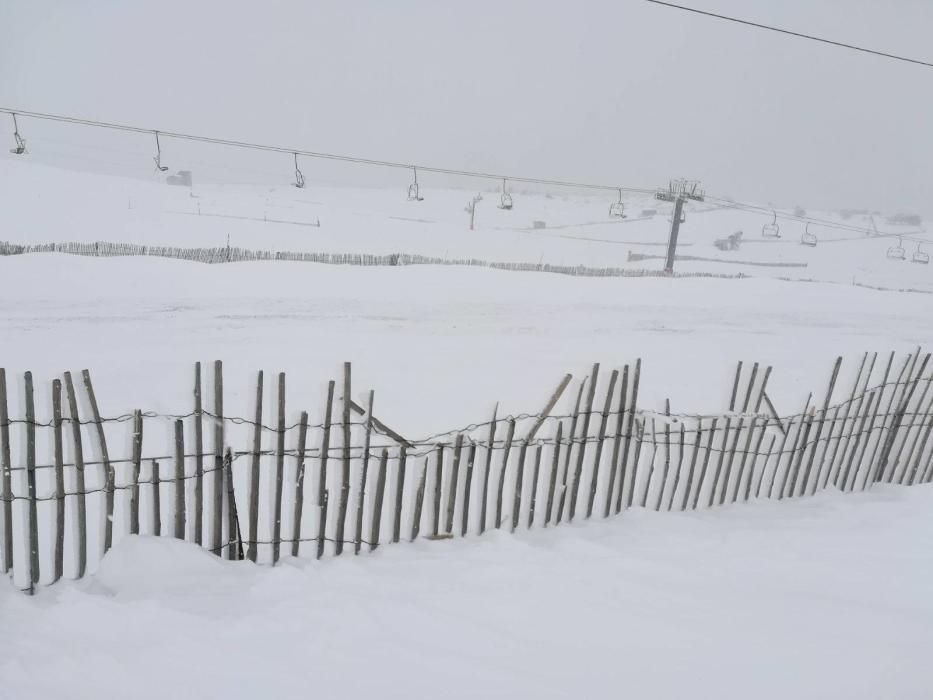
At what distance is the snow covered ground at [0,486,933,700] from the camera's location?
233 centimetres

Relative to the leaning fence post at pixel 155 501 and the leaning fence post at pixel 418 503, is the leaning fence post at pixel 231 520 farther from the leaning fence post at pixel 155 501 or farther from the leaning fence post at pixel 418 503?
the leaning fence post at pixel 418 503

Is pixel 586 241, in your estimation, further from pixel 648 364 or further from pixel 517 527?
pixel 517 527

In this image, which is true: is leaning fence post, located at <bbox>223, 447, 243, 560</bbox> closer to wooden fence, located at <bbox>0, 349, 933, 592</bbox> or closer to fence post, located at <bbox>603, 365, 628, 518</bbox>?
wooden fence, located at <bbox>0, 349, 933, 592</bbox>

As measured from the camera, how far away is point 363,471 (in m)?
3.56

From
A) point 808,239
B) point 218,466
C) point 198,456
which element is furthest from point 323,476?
point 808,239

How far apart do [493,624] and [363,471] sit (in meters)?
1.25

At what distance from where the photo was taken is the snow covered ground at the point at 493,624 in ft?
7.63

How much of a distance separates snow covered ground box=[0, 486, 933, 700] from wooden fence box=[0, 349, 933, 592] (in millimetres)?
248

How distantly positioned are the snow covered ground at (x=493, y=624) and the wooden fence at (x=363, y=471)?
0.81ft

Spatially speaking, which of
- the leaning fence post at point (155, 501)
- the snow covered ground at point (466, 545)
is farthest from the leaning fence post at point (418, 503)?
the leaning fence post at point (155, 501)

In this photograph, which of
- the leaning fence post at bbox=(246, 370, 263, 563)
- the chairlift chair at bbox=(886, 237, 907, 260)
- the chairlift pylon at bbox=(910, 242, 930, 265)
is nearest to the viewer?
the leaning fence post at bbox=(246, 370, 263, 563)

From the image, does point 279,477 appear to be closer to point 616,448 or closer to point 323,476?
point 323,476

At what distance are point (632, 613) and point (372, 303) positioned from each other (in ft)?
34.8

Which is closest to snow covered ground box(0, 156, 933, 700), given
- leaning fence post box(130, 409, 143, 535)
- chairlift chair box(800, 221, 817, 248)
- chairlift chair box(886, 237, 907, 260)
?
leaning fence post box(130, 409, 143, 535)
